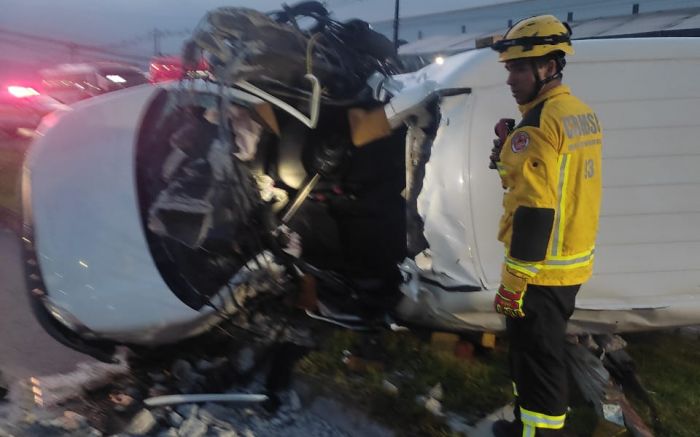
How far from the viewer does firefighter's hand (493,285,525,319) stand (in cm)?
220

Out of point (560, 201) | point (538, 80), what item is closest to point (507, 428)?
point (560, 201)

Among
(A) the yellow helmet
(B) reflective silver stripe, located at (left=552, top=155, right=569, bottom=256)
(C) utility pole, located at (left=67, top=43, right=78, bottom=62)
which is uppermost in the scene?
(C) utility pole, located at (left=67, top=43, right=78, bottom=62)

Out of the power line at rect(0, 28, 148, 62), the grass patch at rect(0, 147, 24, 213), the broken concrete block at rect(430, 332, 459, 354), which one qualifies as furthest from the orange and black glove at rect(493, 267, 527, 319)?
the power line at rect(0, 28, 148, 62)

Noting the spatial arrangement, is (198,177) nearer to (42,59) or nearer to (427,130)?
(427,130)

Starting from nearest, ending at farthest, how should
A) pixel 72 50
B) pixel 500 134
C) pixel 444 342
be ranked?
pixel 500 134 → pixel 444 342 → pixel 72 50

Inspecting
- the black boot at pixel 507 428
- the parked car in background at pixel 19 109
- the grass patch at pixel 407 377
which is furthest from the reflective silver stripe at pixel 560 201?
the parked car in background at pixel 19 109

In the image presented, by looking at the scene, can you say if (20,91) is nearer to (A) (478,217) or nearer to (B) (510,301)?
(A) (478,217)

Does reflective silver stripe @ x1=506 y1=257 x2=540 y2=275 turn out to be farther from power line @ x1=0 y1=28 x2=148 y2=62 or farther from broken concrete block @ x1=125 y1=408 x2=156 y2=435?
power line @ x1=0 y1=28 x2=148 y2=62

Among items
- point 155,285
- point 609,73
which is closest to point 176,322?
point 155,285

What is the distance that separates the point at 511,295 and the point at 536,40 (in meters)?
0.95

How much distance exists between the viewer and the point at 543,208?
2.08m

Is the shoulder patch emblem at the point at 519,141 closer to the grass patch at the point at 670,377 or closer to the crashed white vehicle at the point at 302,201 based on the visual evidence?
the crashed white vehicle at the point at 302,201

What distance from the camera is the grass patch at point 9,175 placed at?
5.56 metres

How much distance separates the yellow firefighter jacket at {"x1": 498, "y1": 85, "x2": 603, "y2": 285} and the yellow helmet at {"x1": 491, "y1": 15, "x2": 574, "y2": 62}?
0.16 metres
